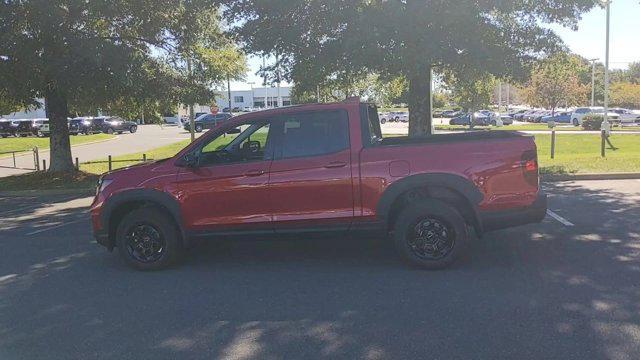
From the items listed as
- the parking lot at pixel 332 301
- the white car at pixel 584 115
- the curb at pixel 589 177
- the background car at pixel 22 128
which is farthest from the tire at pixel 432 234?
the background car at pixel 22 128

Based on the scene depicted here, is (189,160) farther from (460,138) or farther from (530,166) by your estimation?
(530,166)

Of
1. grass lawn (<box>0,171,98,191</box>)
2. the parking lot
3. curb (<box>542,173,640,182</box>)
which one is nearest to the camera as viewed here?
the parking lot

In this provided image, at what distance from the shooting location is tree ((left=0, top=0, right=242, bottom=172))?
500 inches

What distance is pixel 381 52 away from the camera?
11.2 metres

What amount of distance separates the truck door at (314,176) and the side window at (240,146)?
0.19 metres

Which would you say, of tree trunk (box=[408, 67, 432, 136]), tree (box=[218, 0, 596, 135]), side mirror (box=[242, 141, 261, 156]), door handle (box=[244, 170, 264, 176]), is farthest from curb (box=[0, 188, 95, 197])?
door handle (box=[244, 170, 264, 176])

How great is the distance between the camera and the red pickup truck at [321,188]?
18.7 feet

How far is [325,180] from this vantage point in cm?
576

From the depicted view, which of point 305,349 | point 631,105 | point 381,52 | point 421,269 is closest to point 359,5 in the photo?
point 381,52

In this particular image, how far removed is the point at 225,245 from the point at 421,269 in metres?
2.77

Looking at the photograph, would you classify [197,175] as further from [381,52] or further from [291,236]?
[381,52]

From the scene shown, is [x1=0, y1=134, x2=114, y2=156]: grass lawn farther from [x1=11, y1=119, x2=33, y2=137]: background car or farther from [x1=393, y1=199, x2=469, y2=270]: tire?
[x1=393, y1=199, x2=469, y2=270]: tire

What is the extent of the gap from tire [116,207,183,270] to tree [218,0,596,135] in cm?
627

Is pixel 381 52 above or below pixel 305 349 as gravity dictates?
above
